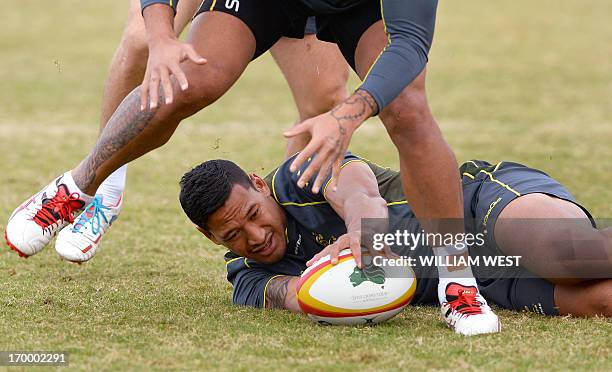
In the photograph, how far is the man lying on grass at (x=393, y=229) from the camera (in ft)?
16.1

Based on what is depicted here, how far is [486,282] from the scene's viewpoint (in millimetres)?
5344

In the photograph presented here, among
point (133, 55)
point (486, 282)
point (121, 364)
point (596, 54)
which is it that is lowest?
point (596, 54)

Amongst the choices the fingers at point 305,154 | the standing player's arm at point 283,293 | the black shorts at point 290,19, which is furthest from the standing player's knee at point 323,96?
the fingers at point 305,154

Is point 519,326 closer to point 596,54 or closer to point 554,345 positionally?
point 554,345

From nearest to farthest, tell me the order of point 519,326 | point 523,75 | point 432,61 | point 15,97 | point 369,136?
point 519,326, point 369,136, point 15,97, point 523,75, point 432,61

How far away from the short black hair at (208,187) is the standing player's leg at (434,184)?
90 cm

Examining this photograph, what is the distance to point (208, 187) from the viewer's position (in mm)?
5023

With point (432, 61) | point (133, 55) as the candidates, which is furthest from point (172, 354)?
point (432, 61)

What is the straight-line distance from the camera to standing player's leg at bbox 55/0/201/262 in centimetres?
588

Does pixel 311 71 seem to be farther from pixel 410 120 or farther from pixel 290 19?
pixel 410 120

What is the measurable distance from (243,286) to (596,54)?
13863 millimetres

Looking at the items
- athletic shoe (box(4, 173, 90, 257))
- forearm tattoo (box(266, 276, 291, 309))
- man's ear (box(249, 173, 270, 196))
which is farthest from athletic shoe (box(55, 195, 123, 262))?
forearm tattoo (box(266, 276, 291, 309))

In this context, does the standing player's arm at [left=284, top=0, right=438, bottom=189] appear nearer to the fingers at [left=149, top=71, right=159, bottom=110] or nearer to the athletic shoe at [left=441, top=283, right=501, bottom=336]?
the fingers at [left=149, top=71, right=159, bottom=110]

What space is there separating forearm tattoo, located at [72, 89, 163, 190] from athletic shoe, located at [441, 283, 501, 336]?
5.26 feet
